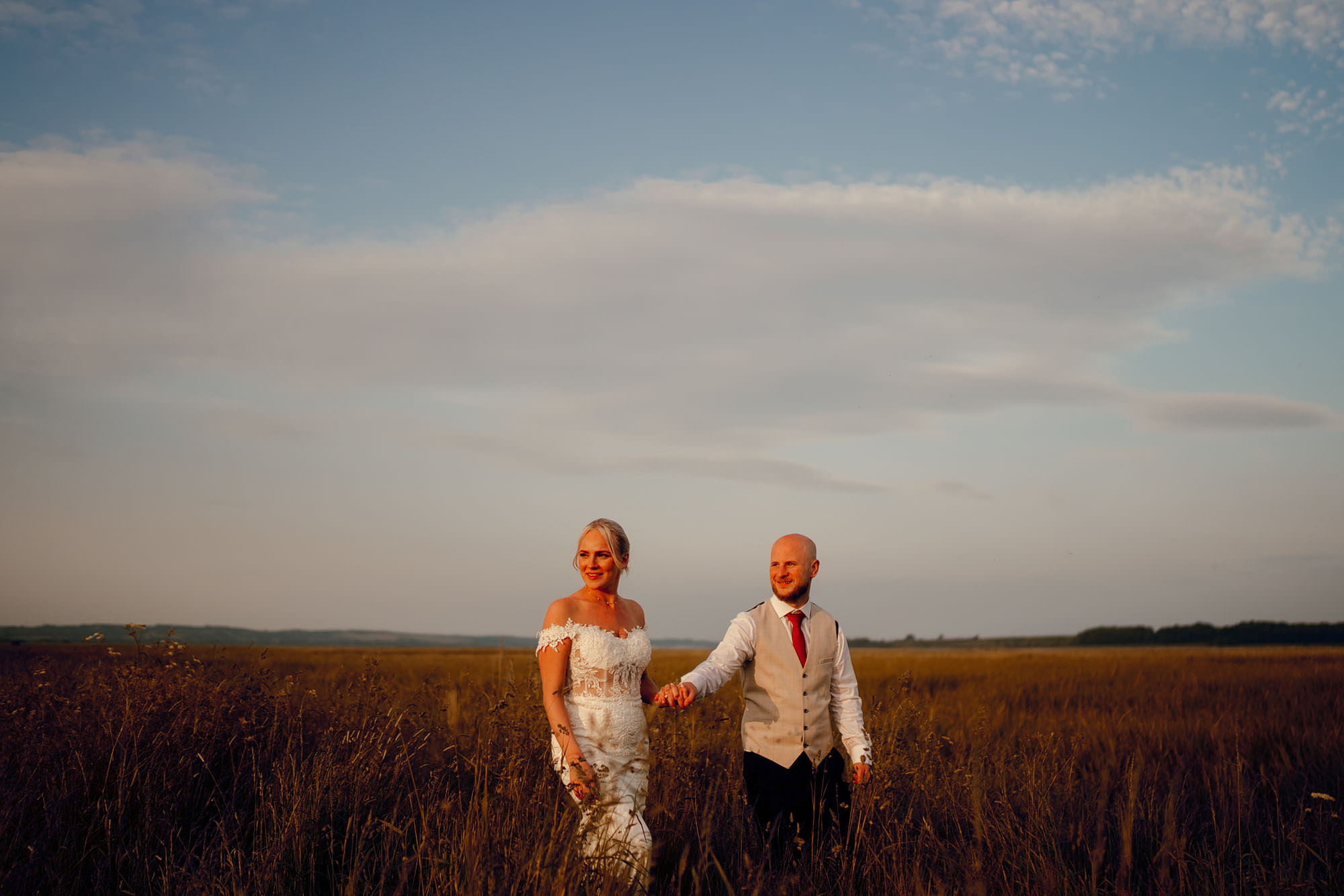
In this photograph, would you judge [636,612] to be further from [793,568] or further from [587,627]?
[793,568]

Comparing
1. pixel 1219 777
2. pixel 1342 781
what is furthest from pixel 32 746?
pixel 1342 781

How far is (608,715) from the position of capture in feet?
12.3

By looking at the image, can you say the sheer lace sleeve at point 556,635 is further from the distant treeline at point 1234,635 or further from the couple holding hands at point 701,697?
the distant treeline at point 1234,635

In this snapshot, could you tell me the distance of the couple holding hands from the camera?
3617 mm

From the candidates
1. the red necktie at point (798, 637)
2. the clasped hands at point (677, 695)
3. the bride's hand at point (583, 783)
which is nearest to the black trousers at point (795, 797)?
the red necktie at point (798, 637)

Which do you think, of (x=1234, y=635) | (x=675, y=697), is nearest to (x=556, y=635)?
(x=675, y=697)

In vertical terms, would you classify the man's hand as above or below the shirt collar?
below

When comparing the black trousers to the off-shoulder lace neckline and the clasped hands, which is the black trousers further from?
the off-shoulder lace neckline

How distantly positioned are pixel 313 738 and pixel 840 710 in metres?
3.91

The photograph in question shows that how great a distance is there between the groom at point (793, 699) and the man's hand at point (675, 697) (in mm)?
194

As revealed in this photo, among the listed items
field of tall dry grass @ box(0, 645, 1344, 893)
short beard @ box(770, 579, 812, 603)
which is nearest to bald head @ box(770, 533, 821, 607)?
short beard @ box(770, 579, 812, 603)

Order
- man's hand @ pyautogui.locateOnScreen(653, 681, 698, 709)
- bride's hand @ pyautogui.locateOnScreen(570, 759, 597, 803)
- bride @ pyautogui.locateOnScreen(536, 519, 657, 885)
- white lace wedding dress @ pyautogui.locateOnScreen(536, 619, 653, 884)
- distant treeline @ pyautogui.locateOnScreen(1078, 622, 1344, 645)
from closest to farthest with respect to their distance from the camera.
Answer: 1. bride's hand @ pyautogui.locateOnScreen(570, 759, 597, 803)
2. bride @ pyautogui.locateOnScreen(536, 519, 657, 885)
3. white lace wedding dress @ pyautogui.locateOnScreen(536, 619, 653, 884)
4. man's hand @ pyautogui.locateOnScreen(653, 681, 698, 709)
5. distant treeline @ pyautogui.locateOnScreen(1078, 622, 1344, 645)

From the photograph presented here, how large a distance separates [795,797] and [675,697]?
3.29 feet

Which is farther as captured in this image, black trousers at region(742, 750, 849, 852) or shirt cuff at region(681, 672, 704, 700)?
black trousers at region(742, 750, 849, 852)
